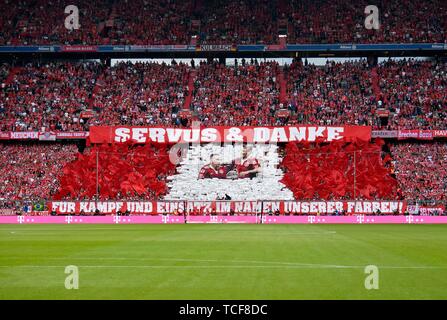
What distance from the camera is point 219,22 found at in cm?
9150

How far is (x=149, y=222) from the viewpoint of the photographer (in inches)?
2498

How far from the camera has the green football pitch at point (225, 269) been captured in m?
16.6

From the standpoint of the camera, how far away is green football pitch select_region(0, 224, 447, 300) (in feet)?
54.5

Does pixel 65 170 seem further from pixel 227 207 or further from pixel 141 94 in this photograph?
pixel 227 207

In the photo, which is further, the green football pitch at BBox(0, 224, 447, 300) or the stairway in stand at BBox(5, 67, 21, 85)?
the stairway in stand at BBox(5, 67, 21, 85)

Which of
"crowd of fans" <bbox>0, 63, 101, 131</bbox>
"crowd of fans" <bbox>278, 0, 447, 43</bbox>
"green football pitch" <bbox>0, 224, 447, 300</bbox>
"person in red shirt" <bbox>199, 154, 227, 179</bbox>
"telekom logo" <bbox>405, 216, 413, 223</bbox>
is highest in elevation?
"crowd of fans" <bbox>278, 0, 447, 43</bbox>

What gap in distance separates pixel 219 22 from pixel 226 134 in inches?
808

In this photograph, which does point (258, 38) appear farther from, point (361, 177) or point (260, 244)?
point (260, 244)

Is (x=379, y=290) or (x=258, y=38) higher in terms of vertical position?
(x=258, y=38)

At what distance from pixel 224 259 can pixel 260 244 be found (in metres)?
7.92

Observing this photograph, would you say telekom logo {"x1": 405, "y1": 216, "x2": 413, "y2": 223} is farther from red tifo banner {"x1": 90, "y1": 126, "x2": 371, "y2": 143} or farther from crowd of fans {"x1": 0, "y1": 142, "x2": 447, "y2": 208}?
red tifo banner {"x1": 90, "y1": 126, "x2": 371, "y2": 143}

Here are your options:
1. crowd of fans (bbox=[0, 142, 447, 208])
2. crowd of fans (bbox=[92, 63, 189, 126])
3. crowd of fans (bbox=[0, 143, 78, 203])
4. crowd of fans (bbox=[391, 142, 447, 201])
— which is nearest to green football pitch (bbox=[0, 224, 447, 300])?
crowd of fans (bbox=[391, 142, 447, 201])

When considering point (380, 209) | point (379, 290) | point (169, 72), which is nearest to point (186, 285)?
point (379, 290)

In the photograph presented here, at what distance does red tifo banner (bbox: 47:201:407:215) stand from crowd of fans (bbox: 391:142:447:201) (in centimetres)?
345
